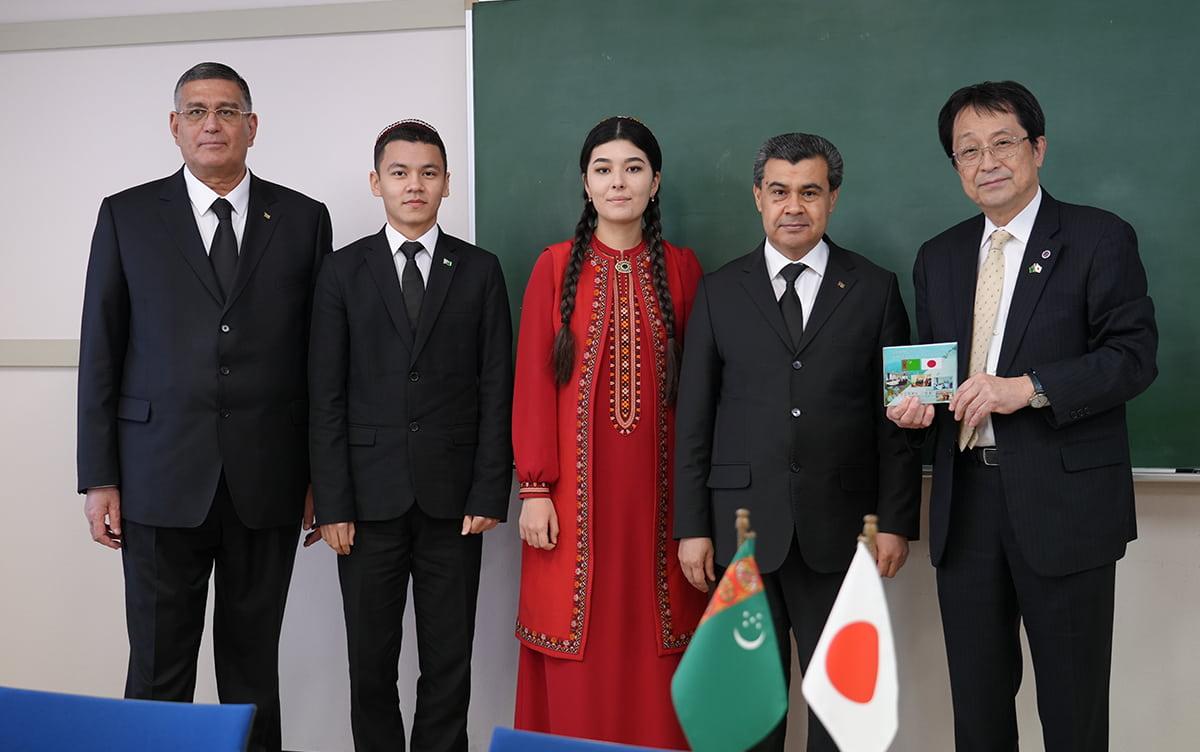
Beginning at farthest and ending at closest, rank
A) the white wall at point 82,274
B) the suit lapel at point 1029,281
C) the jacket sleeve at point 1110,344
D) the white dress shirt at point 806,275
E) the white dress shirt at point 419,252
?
1. the white wall at point 82,274
2. the white dress shirt at point 419,252
3. the white dress shirt at point 806,275
4. the suit lapel at point 1029,281
5. the jacket sleeve at point 1110,344

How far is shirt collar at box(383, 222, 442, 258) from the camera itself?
2.77 metres

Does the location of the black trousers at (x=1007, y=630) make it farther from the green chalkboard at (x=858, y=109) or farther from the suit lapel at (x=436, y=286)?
the suit lapel at (x=436, y=286)

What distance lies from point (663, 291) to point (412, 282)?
0.71 metres

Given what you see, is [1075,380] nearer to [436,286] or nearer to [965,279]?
[965,279]

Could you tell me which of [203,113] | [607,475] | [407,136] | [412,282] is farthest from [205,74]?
[607,475]

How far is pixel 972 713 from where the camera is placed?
7.85ft

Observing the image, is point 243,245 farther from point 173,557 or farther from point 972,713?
point 972,713

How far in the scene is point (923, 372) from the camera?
2248mm

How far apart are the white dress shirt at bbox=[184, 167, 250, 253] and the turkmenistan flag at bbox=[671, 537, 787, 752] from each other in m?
2.02

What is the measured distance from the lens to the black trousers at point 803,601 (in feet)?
8.12

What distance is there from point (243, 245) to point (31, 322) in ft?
4.76

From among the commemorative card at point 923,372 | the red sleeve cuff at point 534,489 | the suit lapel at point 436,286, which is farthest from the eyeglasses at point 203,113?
the commemorative card at point 923,372

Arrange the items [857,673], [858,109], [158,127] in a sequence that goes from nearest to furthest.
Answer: [857,673] < [858,109] < [158,127]

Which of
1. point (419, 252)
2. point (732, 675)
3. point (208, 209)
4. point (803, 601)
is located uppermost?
point (208, 209)
